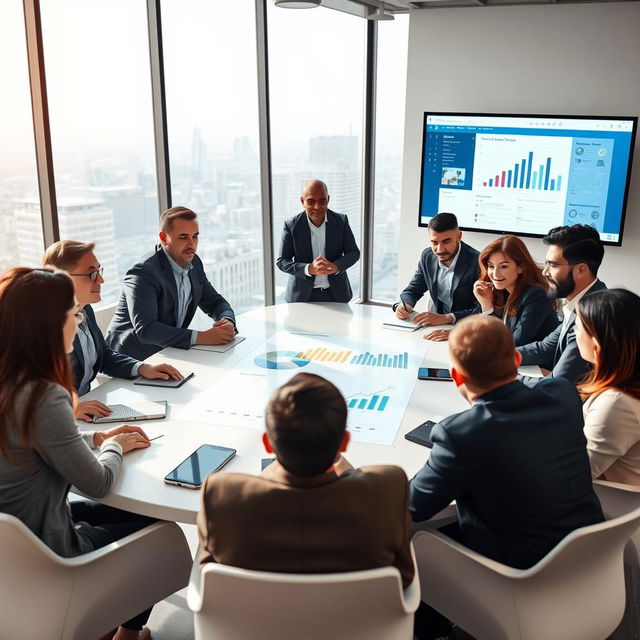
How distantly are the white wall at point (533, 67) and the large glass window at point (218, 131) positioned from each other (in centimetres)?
150

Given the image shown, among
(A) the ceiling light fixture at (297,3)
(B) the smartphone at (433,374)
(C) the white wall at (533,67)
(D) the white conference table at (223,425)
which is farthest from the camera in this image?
(C) the white wall at (533,67)

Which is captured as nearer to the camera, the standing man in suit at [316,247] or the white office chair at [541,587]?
the white office chair at [541,587]

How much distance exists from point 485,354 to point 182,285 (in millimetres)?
2216

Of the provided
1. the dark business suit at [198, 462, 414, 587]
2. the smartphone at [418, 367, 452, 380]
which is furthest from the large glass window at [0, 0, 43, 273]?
the dark business suit at [198, 462, 414, 587]

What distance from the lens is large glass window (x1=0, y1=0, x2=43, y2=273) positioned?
3.98m


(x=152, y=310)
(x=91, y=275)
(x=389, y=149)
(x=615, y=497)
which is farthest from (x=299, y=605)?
(x=389, y=149)

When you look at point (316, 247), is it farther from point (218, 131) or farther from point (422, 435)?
point (422, 435)

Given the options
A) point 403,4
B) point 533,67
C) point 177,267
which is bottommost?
point 177,267

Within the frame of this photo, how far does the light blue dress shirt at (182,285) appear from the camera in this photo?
361 cm

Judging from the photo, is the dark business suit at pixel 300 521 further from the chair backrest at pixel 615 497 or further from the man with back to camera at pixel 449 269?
the man with back to camera at pixel 449 269

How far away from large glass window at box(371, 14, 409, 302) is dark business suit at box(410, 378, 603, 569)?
4.95m

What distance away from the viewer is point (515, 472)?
1.77 metres

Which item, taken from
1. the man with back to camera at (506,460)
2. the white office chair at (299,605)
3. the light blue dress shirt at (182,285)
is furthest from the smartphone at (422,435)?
the light blue dress shirt at (182,285)

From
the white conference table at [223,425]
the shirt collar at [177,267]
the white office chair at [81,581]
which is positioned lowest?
the white office chair at [81,581]
